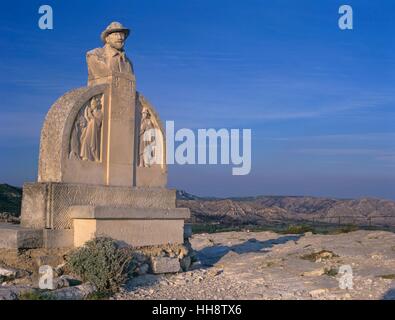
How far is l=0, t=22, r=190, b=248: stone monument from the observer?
8.81m

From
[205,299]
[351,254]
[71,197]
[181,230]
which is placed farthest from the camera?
[351,254]

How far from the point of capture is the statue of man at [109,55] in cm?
1003

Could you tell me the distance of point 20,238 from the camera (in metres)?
8.30

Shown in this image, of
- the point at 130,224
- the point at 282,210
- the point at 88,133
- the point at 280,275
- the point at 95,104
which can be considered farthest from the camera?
the point at 282,210

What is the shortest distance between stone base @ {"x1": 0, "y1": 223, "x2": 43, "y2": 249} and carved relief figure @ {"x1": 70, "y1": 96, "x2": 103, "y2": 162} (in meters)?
1.50

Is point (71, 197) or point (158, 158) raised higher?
point (158, 158)

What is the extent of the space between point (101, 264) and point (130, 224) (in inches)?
63.8

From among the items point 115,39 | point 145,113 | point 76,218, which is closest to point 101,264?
point 76,218

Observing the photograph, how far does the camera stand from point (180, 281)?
9023 millimetres

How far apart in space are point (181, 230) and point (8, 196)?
68.6 feet

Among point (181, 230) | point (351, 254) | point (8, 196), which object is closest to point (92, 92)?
point (181, 230)

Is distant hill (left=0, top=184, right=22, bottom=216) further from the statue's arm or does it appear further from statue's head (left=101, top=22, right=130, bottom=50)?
statue's head (left=101, top=22, right=130, bottom=50)

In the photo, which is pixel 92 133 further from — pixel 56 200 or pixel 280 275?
pixel 280 275
